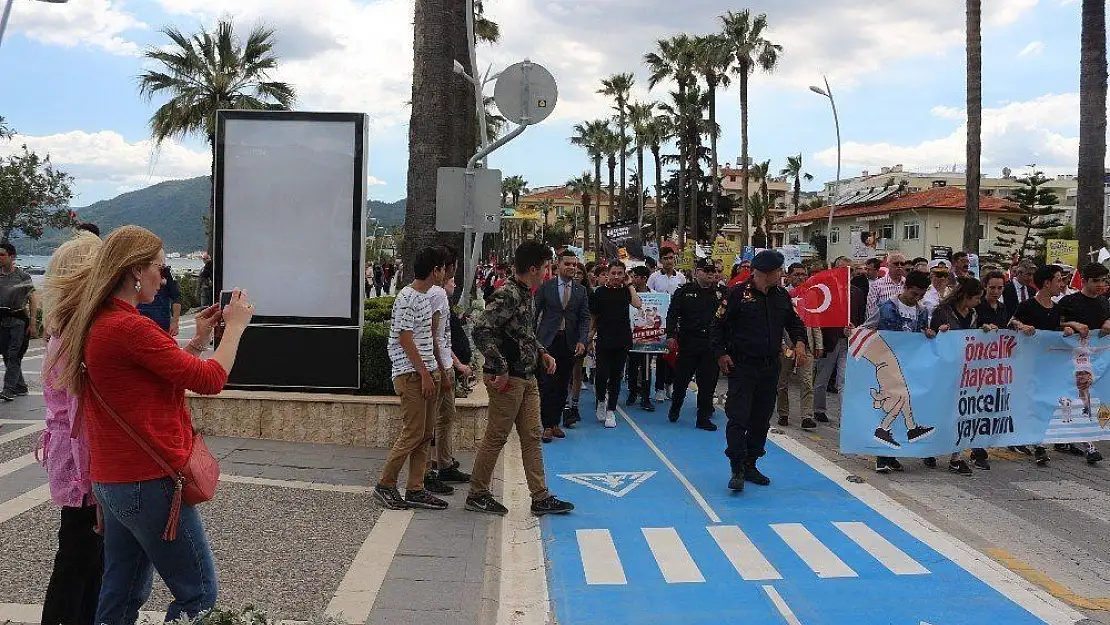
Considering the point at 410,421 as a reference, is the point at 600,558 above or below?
below

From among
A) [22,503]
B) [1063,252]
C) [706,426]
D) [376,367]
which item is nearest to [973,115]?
[1063,252]

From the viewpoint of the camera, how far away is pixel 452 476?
24.0 ft

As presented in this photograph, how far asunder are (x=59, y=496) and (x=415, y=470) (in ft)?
10.5

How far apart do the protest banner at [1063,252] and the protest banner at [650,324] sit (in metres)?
7.94

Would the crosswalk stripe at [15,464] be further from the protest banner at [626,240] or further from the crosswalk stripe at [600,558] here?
the protest banner at [626,240]

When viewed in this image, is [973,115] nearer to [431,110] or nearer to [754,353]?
[431,110]

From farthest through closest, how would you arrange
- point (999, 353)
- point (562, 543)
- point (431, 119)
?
point (431, 119), point (999, 353), point (562, 543)

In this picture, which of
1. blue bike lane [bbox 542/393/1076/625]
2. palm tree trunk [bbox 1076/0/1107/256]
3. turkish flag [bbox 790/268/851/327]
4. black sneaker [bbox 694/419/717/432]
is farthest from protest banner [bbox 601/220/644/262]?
blue bike lane [bbox 542/393/1076/625]

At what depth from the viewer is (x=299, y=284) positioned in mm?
8953

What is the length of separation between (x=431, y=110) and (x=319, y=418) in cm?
382

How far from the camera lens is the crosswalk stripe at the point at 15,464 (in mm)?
6914

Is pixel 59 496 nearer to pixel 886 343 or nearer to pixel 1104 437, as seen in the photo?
pixel 886 343

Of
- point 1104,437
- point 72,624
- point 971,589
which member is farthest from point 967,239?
point 72,624

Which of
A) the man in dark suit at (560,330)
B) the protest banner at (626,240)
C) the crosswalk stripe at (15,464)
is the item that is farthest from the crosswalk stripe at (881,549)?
the protest banner at (626,240)
